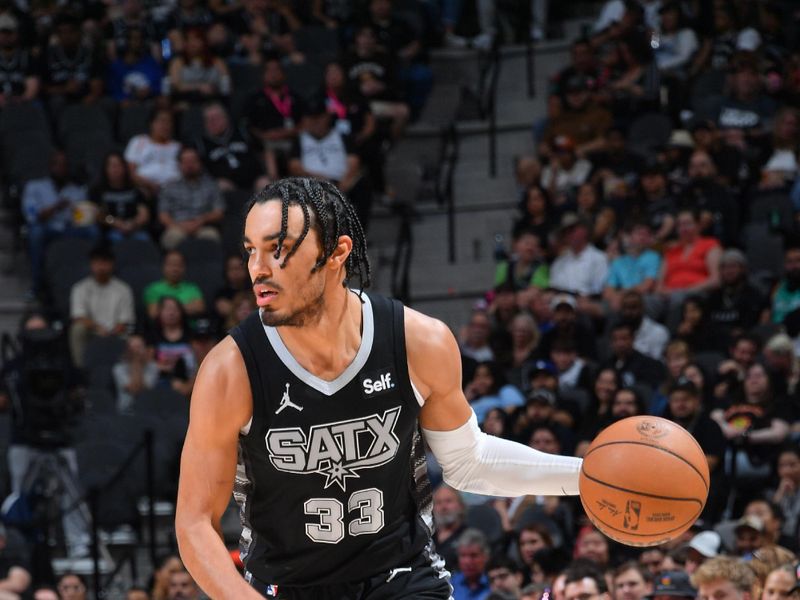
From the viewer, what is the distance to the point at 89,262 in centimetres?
1312

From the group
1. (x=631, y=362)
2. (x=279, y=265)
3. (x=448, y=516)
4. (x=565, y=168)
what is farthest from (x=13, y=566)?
(x=279, y=265)

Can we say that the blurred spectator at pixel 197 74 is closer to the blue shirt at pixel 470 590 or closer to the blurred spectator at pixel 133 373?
the blurred spectator at pixel 133 373

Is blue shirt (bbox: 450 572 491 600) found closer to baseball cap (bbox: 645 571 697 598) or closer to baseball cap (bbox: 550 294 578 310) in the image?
baseball cap (bbox: 645 571 697 598)

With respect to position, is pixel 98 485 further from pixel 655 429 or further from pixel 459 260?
pixel 655 429

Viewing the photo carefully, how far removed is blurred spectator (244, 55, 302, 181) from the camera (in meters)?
14.3

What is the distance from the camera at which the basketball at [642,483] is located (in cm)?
445

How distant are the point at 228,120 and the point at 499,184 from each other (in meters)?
2.76

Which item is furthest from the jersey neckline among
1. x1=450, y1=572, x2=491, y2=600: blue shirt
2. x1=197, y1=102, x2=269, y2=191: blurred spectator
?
x1=197, y1=102, x2=269, y2=191: blurred spectator

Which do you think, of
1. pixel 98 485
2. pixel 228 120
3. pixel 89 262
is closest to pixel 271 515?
pixel 98 485

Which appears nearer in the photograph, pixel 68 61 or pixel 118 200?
pixel 118 200

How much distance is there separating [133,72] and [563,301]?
602 cm

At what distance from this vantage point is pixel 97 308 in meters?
12.7

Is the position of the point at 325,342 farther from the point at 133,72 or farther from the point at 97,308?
the point at 133,72

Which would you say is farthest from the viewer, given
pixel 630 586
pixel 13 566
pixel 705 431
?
pixel 13 566
